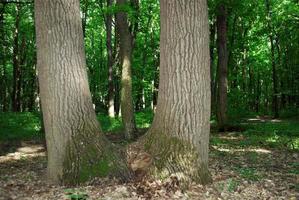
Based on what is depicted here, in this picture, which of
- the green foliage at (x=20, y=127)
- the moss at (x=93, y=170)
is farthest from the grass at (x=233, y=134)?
the moss at (x=93, y=170)

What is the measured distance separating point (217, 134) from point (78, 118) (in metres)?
9.54

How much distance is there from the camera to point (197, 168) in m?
6.19

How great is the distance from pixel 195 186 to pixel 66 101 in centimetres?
260

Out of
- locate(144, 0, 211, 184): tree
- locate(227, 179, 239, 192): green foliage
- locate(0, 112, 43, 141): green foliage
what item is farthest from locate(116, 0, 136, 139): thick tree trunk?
locate(227, 179, 239, 192): green foliage

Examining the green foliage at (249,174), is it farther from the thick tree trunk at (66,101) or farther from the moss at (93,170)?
the moss at (93,170)

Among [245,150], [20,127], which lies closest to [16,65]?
[20,127]

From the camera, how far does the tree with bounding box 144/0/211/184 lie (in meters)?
6.02

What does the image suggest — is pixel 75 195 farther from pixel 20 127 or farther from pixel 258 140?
pixel 20 127

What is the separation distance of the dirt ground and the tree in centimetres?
31

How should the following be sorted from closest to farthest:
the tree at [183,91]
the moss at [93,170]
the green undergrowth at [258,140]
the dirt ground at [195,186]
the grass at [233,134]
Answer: the dirt ground at [195,186]
the tree at [183,91]
the moss at [93,170]
the green undergrowth at [258,140]
the grass at [233,134]

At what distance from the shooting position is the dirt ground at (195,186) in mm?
5801

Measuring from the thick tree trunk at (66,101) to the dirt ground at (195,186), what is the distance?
299 mm

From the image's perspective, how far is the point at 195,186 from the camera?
6.08 metres

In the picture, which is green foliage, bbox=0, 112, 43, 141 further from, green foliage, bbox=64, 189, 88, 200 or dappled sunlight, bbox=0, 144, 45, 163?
green foliage, bbox=64, 189, 88, 200
